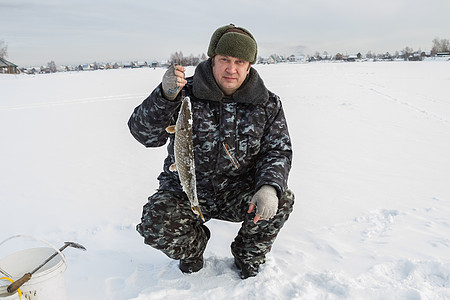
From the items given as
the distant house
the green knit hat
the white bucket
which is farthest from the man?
the distant house

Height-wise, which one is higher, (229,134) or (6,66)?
(6,66)

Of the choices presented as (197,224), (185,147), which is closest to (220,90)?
(185,147)

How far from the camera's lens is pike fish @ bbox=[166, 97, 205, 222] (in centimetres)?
211

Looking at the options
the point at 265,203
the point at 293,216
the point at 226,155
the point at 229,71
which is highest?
the point at 229,71

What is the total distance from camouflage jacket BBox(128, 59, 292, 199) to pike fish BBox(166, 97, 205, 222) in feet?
1.21

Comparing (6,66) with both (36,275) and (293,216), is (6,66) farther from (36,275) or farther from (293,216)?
(36,275)

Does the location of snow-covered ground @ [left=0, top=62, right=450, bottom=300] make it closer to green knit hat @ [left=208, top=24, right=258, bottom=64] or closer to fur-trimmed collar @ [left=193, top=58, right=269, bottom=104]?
fur-trimmed collar @ [left=193, top=58, right=269, bottom=104]

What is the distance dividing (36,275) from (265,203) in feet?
4.78

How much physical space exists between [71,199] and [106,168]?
1.34m

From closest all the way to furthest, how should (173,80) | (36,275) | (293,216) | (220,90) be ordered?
(36,275) → (173,80) → (220,90) → (293,216)

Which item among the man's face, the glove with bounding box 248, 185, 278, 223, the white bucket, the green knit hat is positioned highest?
the green knit hat

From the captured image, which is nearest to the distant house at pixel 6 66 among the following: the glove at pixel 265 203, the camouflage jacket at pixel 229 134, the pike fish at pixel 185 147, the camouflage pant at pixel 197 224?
the camouflage jacket at pixel 229 134

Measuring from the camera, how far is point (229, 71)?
254 cm

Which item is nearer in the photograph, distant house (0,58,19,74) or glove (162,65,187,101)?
glove (162,65,187,101)
